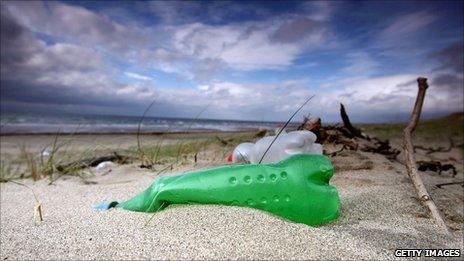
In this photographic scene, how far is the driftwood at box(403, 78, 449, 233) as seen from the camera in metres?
1.54

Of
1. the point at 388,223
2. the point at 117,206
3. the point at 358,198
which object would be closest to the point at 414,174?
the point at 358,198

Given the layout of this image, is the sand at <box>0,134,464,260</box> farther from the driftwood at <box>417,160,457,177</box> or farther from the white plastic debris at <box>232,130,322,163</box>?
the driftwood at <box>417,160,457,177</box>

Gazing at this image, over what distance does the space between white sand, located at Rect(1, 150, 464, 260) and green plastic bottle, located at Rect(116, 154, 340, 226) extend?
0.04 meters

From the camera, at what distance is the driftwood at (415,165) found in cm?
154

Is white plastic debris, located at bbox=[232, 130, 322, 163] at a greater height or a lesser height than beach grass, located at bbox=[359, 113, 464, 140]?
greater

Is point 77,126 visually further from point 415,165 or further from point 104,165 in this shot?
point 415,165

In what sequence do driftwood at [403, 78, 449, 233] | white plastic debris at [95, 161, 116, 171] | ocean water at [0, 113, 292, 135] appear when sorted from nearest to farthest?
driftwood at [403, 78, 449, 233] → white plastic debris at [95, 161, 116, 171] → ocean water at [0, 113, 292, 135]

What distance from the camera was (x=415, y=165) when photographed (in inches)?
72.8

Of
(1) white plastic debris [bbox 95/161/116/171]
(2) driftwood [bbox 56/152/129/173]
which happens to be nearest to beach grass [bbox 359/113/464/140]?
(2) driftwood [bbox 56/152/129/173]

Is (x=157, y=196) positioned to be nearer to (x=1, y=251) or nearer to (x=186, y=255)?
(x=186, y=255)

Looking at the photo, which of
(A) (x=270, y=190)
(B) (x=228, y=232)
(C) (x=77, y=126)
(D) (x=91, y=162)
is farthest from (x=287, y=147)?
(C) (x=77, y=126)

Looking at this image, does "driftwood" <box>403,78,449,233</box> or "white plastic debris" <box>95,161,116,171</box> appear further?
"white plastic debris" <box>95,161,116,171</box>

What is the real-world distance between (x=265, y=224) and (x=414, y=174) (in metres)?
0.91

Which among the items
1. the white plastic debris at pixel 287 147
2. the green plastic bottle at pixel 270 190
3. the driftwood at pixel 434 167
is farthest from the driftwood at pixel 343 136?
the green plastic bottle at pixel 270 190
